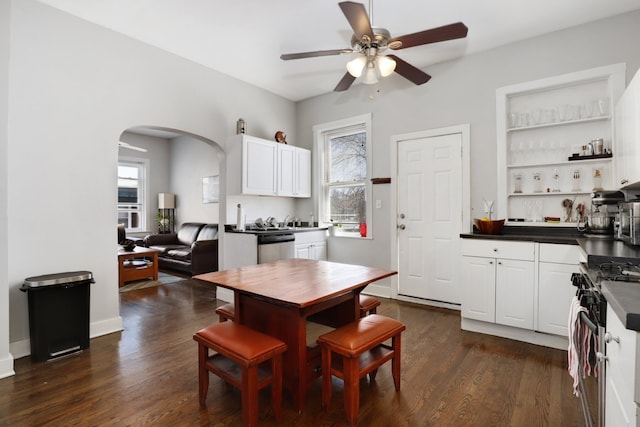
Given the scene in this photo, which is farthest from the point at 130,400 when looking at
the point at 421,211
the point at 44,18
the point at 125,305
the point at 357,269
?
the point at 421,211

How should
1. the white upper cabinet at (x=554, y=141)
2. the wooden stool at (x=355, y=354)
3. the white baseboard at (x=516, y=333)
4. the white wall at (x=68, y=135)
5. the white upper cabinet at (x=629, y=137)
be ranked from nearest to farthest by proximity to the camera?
the wooden stool at (x=355, y=354)
the white upper cabinet at (x=629, y=137)
the white wall at (x=68, y=135)
the white baseboard at (x=516, y=333)
the white upper cabinet at (x=554, y=141)

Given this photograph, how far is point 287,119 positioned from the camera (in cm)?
534

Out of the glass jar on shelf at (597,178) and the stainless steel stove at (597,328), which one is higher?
the glass jar on shelf at (597,178)

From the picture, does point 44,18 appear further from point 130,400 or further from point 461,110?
point 461,110

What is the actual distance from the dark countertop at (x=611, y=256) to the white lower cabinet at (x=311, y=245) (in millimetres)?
2138

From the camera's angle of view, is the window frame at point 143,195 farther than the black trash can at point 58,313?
Yes

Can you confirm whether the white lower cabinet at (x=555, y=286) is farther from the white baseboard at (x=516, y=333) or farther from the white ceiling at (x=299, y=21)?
the white ceiling at (x=299, y=21)

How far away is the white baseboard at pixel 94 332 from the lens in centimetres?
266

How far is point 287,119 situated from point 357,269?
3518 millimetres

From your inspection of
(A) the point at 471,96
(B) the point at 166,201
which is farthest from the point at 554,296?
(B) the point at 166,201

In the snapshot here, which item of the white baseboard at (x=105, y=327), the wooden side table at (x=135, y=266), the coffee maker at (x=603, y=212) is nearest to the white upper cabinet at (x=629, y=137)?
the coffee maker at (x=603, y=212)

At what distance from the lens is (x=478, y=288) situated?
319cm

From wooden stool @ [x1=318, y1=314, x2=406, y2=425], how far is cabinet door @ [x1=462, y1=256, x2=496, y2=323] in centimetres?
144

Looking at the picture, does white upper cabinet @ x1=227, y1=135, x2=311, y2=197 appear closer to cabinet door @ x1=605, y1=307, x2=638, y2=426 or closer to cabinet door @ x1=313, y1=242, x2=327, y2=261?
cabinet door @ x1=313, y1=242, x2=327, y2=261
